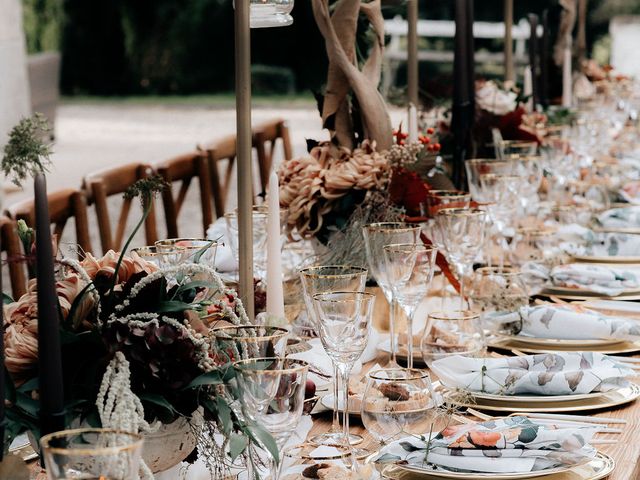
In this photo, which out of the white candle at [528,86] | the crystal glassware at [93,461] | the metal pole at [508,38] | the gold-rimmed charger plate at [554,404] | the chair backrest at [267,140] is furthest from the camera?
the chair backrest at [267,140]

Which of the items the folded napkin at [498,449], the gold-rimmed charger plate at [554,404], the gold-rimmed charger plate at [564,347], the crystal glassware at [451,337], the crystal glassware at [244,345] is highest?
the crystal glassware at [244,345]

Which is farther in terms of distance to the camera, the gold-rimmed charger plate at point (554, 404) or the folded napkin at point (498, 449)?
the gold-rimmed charger plate at point (554, 404)

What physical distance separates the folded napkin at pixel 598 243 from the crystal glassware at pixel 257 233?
30.3 inches

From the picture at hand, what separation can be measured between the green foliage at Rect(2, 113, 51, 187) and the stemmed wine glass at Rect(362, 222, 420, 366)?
57 centimetres

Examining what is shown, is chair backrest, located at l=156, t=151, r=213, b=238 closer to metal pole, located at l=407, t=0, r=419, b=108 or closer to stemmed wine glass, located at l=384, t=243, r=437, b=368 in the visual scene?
metal pole, located at l=407, t=0, r=419, b=108

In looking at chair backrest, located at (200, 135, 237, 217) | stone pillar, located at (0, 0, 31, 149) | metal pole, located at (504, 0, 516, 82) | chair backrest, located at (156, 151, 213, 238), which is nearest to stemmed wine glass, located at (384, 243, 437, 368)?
chair backrest, located at (156, 151, 213, 238)

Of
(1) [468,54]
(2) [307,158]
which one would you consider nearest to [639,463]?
(2) [307,158]

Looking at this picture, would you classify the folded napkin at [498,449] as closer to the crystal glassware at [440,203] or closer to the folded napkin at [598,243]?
the crystal glassware at [440,203]

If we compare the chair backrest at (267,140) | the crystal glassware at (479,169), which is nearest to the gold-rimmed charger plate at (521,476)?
the crystal glassware at (479,169)

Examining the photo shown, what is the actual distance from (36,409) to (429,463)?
16.7 inches

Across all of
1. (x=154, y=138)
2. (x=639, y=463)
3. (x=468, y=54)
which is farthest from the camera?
(x=154, y=138)

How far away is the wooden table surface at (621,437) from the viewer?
121 cm

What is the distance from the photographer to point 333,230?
6.22ft

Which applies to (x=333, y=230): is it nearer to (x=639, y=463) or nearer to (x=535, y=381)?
(x=535, y=381)
